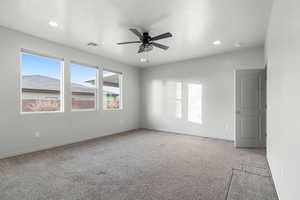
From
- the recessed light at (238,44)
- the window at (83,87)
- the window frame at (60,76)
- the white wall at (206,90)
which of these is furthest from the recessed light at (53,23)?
the recessed light at (238,44)

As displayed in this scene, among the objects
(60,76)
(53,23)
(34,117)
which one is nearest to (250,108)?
(53,23)

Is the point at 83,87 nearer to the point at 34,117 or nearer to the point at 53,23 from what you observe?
the point at 34,117

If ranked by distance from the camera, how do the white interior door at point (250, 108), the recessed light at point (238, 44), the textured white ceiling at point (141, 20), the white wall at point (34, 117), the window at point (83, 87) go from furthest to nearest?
1. the window at point (83, 87)
2. the recessed light at point (238, 44)
3. the white interior door at point (250, 108)
4. the white wall at point (34, 117)
5. the textured white ceiling at point (141, 20)

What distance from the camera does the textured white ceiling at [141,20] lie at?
8.02 ft

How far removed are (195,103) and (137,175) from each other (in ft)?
11.7

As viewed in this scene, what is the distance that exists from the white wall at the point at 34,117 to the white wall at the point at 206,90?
191 cm

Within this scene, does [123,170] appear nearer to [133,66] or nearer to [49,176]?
[49,176]

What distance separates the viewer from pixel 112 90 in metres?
5.71

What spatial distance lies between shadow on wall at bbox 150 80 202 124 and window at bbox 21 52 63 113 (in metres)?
3.47

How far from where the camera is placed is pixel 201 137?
16.9 ft

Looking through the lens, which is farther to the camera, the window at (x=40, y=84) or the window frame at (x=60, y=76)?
the window at (x=40, y=84)

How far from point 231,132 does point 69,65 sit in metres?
5.15

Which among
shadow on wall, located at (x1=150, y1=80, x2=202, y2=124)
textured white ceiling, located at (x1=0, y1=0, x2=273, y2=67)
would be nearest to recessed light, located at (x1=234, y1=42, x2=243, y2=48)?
textured white ceiling, located at (x1=0, y1=0, x2=273, y2=67)

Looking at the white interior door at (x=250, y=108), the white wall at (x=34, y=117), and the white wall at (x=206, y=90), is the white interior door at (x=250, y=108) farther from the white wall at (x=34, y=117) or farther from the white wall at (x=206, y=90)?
the white wall at (x=34, y=117)
